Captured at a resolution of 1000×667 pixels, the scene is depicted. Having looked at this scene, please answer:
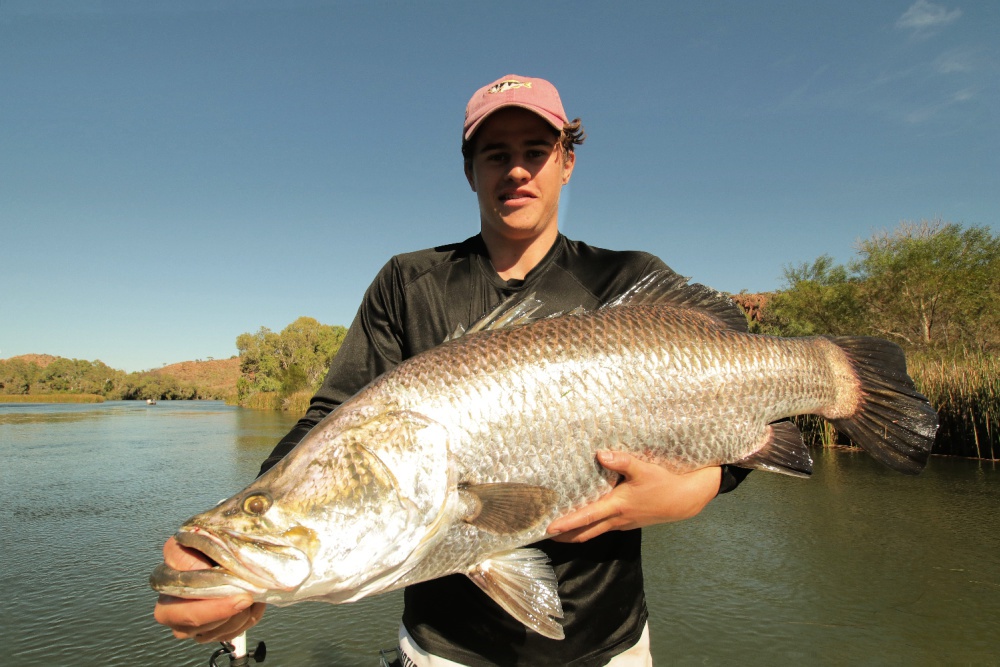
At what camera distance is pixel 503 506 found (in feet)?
5.88

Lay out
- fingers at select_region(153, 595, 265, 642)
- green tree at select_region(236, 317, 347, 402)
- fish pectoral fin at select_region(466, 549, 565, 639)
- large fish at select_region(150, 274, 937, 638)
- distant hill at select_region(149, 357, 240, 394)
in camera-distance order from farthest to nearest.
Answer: distant hill at select_region(149, 357, 240, 394) < green tree at select_region(236, 317, 347, 402) < fish pectoral fin at select_region(466, 549, 565, 639) < large fish at select_region(150, 274, 937, 638) < fingers at select_region(153, 595, 265, 642)

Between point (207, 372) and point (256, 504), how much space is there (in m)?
164

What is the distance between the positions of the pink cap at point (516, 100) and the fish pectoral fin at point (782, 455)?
1461 millimetres

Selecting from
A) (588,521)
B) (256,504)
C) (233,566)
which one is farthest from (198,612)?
(588,521)

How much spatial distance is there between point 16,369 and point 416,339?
126518mm

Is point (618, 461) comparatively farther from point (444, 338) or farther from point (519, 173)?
point (519, 173)

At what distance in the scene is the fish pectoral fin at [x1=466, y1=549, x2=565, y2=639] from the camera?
5.79 feet

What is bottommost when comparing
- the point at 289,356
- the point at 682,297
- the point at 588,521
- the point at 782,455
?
the point at 588,521

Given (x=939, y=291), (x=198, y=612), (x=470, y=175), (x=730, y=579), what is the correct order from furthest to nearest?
(x=939, y=291) < (x=730, y=579) < (x=470, y=175) < (x=198, y=612)

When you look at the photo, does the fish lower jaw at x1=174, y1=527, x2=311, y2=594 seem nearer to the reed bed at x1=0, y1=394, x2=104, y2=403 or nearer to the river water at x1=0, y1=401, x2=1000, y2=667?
the river water at x1=0, y1=401, x2=1000, y2=667

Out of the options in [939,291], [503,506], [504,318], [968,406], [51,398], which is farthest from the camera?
[51,398]

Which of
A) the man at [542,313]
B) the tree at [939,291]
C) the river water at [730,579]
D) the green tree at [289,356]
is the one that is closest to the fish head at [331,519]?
the man at [542,313]

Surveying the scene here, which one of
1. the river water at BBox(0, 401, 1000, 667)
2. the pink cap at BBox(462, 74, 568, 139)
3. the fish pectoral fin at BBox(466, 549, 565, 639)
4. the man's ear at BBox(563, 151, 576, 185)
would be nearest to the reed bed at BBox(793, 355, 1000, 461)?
the river water at BBox(0, 401, 1000, 667)

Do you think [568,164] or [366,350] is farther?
[568,164]
